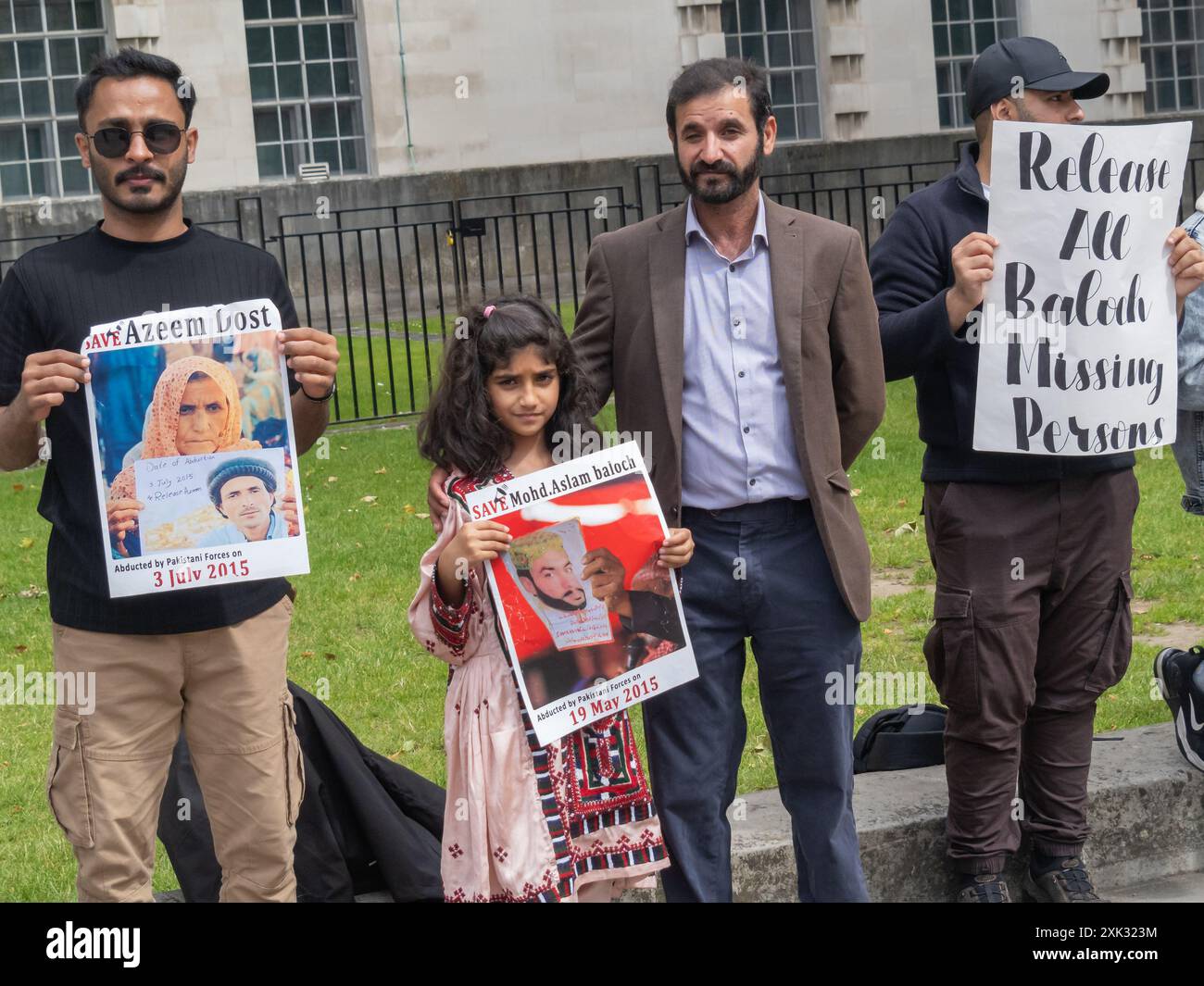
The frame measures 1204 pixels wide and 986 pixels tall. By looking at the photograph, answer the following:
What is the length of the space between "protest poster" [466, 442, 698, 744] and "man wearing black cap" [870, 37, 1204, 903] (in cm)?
103

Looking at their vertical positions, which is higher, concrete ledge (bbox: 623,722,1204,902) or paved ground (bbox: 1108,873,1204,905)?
concrete ledge (bbox: 623,722,1204,902)

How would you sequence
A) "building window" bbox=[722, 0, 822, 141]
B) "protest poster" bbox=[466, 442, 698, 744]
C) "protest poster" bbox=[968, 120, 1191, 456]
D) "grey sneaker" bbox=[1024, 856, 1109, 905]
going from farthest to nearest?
"building window" bbox=[722, 0, 822, 141], "grey sneaker" bbox=[1024, 856, 1109, 905], "protest poster" bbox=[968, 120, 1191, 456], "protest poster" bbox=[466, 442, 698, 744]

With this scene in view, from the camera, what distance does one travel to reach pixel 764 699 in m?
4.14

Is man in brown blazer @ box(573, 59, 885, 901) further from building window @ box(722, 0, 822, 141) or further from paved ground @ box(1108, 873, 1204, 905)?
building window @ box(722, 0, 822, 141)

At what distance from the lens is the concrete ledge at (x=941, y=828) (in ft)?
15.4

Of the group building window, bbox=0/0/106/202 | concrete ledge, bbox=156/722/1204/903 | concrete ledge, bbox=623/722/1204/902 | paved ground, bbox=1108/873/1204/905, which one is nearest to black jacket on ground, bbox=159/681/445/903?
concrete ledge, bbox=156/722/1204/903

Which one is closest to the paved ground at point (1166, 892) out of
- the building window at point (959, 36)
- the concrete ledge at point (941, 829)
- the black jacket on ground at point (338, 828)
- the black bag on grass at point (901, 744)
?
the concrete ledge at point (941, 829)

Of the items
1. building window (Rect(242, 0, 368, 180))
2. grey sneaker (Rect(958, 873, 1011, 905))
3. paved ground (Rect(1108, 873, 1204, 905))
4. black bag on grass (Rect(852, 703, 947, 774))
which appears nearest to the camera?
grey sneaker (Rect(958, 873, 1011, 905))

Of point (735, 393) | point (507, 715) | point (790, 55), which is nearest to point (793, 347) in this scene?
point (735, 393)

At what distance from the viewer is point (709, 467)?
13.1 feet

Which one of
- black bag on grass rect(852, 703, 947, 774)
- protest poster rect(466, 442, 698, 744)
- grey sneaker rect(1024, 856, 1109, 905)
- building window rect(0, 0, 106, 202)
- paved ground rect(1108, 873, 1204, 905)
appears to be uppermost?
building window rect(0, 0, 106, 202)

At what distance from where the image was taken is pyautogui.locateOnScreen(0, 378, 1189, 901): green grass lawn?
5727 mm

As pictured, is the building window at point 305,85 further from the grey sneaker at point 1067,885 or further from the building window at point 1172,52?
the grey sneaker at point 1067,885
